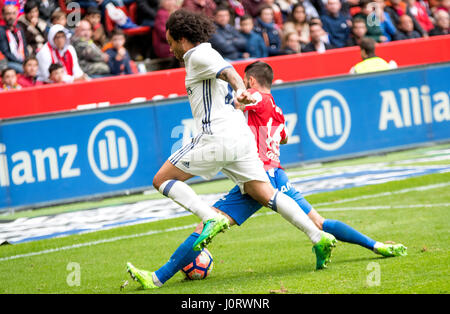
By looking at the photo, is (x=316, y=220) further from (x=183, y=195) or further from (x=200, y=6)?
(x=200, y=6)

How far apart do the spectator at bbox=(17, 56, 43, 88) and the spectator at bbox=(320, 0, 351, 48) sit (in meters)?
7.23

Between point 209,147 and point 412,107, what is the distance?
9.25 metres

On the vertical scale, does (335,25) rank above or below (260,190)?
above

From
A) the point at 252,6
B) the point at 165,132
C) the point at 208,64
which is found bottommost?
the point at 165,132

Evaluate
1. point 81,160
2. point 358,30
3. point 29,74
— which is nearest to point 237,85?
Answer: point 81,160

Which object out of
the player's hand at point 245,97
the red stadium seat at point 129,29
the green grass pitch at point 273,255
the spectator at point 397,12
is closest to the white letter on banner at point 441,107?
the green grass pitch at point 273,255

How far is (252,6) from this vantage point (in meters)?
18.9

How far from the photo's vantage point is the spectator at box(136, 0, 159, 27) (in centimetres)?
1727

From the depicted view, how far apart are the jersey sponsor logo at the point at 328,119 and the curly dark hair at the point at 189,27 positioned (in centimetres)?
786

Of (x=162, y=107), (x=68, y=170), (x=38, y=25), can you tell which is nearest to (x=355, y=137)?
(x=162, y=107)

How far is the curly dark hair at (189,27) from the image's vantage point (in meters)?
6.50

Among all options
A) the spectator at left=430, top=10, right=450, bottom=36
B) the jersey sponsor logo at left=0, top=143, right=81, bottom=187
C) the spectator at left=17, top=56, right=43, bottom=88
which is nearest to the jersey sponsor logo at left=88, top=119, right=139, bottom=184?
the jersey sponsor logo at left=0, top=143, right=81, bottom=187

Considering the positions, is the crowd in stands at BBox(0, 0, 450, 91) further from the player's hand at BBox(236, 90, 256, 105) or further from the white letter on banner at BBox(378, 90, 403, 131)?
the player's hand at BBox(236, 90, 256, 105)

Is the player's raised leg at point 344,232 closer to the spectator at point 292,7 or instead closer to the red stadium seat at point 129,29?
the red stadium seat at point 129,29
